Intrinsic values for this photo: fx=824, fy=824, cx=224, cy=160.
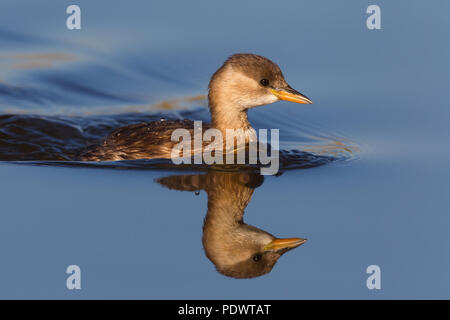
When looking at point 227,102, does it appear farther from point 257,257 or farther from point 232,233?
point 257,257

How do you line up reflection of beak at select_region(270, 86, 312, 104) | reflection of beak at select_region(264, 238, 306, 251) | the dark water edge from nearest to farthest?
reflection of beak at select_region(264, 238, 306, 251) < the dark water edge < reflection of beak at select_region(270, 86, 312, 104)

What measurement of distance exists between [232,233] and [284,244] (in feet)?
2.22

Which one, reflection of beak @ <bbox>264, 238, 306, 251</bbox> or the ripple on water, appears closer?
reflection of beak @ <bbox>264, 238, 306, 251</bbox>

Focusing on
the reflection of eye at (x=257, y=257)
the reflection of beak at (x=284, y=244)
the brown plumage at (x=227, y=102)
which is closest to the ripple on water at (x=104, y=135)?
the brown plumage at (x=227, y=102)

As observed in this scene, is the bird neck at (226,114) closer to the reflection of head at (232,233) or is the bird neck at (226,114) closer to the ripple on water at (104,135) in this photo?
the ripple on water at (104,135)

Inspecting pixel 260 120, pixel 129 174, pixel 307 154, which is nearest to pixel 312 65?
pixel 260 120

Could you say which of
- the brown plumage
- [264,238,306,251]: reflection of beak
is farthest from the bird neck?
[264,238,306,251]: reflection of beak

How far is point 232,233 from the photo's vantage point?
8.97 meters

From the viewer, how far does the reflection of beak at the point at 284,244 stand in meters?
8.52

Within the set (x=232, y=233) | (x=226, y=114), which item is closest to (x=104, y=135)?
(x=226, y=114)

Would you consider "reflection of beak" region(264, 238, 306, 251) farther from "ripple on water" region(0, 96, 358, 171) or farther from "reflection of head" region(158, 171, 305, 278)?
"ripple on water" region(0, 96, 358, 171)

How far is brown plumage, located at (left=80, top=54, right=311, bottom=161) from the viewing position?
35.3ft

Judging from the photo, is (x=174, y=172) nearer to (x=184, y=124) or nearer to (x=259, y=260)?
(x=184, y=124)

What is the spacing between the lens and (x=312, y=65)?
531 inches
